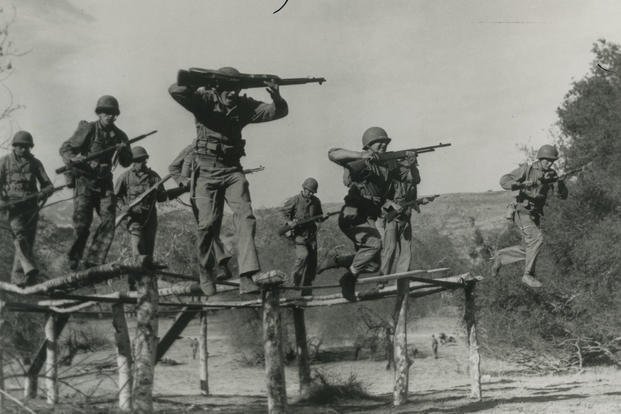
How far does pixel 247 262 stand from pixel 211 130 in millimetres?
1540

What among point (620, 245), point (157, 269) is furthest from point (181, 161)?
point (620, 245)

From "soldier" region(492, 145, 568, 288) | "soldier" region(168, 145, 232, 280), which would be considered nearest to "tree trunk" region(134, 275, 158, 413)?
"soldier" region(168, 145, 232, 280)

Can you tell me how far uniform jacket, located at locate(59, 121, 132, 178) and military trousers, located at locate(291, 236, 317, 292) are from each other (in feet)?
14.4

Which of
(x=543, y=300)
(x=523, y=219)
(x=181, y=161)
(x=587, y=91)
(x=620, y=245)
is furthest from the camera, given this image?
(x=587, y=91)

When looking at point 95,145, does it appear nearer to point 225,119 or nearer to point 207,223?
point 225,119

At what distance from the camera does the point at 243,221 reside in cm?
745

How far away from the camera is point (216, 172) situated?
7.81 metres

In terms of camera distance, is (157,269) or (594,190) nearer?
(157,269)

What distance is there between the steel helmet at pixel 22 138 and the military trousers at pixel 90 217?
1264mm

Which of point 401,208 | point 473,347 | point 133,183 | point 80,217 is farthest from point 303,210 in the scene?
point 80,217

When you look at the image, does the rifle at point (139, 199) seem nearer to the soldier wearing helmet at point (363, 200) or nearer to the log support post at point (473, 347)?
the soldier wearing helmet at point (363, 200)

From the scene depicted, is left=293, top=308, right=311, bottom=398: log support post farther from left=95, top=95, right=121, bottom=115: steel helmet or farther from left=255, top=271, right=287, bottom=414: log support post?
left=255, top=271, right=287, bottom=414: log support post

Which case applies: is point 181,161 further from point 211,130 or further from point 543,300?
point 543,300

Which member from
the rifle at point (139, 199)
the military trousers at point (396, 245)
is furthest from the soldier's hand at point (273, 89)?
the military trousers at point (396, 245)
